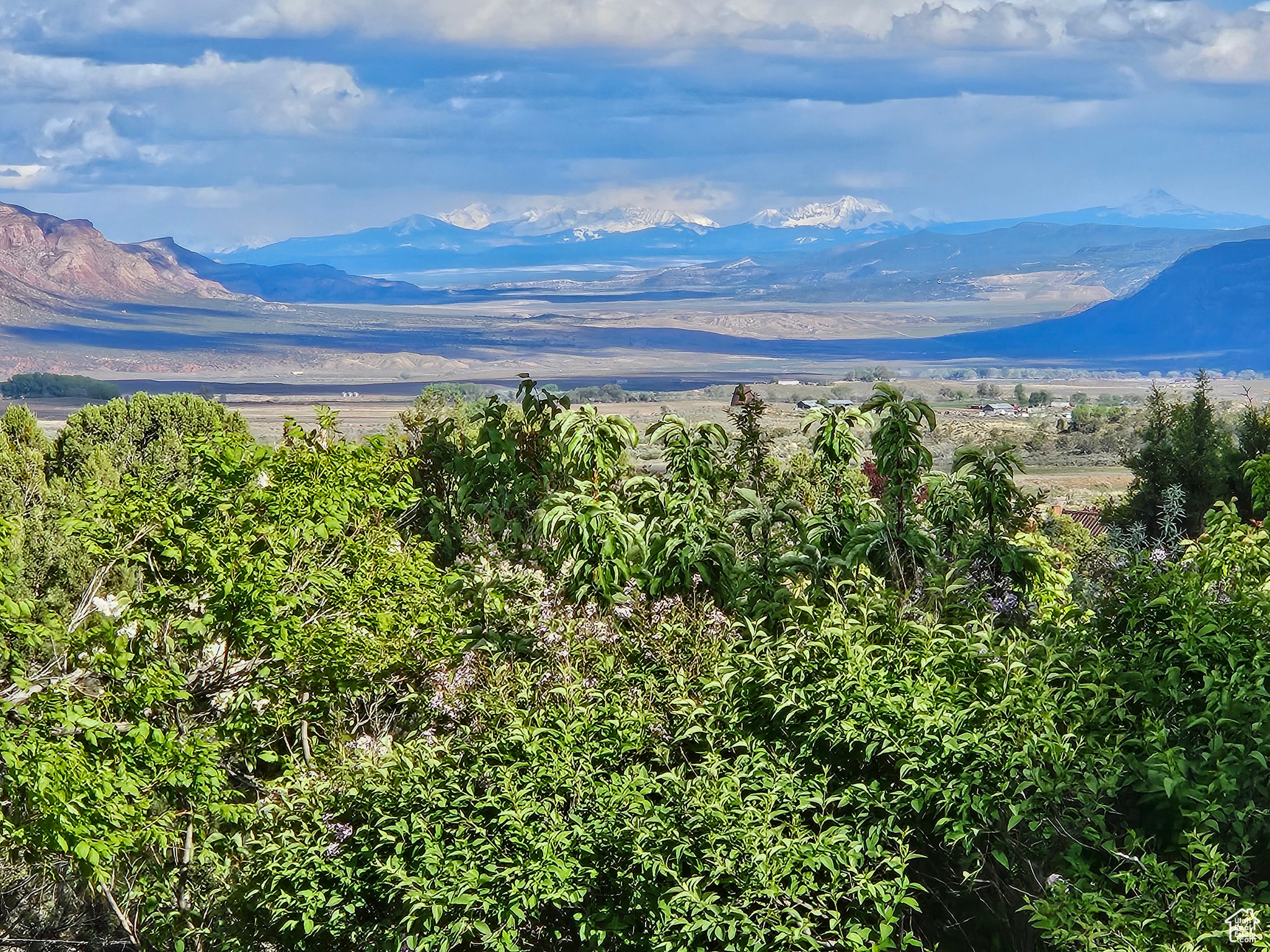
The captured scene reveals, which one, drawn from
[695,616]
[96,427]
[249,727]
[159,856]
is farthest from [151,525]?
[96,427]

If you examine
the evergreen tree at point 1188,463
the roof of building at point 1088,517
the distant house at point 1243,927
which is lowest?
the roof of building at point 1088,517

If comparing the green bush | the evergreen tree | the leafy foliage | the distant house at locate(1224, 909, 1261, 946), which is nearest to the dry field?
the leafy foliage

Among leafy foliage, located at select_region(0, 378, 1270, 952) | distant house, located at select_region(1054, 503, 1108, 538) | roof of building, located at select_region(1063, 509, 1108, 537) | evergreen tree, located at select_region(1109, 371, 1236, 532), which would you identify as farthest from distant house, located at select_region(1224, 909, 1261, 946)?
roof of building, located at select_region(1063, 509, 1108, 537)

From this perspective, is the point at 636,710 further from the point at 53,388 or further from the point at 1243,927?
the point at 53,388

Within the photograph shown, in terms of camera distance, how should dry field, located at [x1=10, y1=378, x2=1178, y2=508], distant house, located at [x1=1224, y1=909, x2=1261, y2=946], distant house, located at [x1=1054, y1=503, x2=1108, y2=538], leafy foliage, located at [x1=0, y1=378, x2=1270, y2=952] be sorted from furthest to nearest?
dry field, located at [x1=10, y1=378, x2=1178, y2=508] → distant house, located at [x1=1054, y1=503, x2=1108, y2=538] → leafy foliage, located at [x1=0, y1=378, x2=1270, y2=952] → distant house, located at [x1=1224, y1=909, x2=1261, y2=946]

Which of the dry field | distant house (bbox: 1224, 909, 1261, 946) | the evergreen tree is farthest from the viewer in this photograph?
the dry field

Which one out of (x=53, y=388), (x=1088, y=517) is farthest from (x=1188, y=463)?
(x=53, y=388)

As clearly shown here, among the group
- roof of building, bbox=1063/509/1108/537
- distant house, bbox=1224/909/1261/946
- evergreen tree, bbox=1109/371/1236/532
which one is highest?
evergreen tree, bbox=1109/371/1236/532

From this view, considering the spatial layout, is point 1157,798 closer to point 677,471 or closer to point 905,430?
point 905,430

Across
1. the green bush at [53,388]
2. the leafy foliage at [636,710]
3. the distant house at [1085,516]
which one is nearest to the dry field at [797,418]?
the distant house at [1085,516]

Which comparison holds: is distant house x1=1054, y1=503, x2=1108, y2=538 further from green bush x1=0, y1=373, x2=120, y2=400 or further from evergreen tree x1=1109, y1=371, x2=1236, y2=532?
green bush x1=0, y1=373, x2=120, y2=400

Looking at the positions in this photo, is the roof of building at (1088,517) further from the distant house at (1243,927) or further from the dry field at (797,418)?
the distant house at (1243,927)

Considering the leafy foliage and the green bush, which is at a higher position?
the green bush

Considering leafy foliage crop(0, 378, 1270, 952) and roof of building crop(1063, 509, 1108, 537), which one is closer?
leafy foliage crop(0, 378, 1270, 952)
